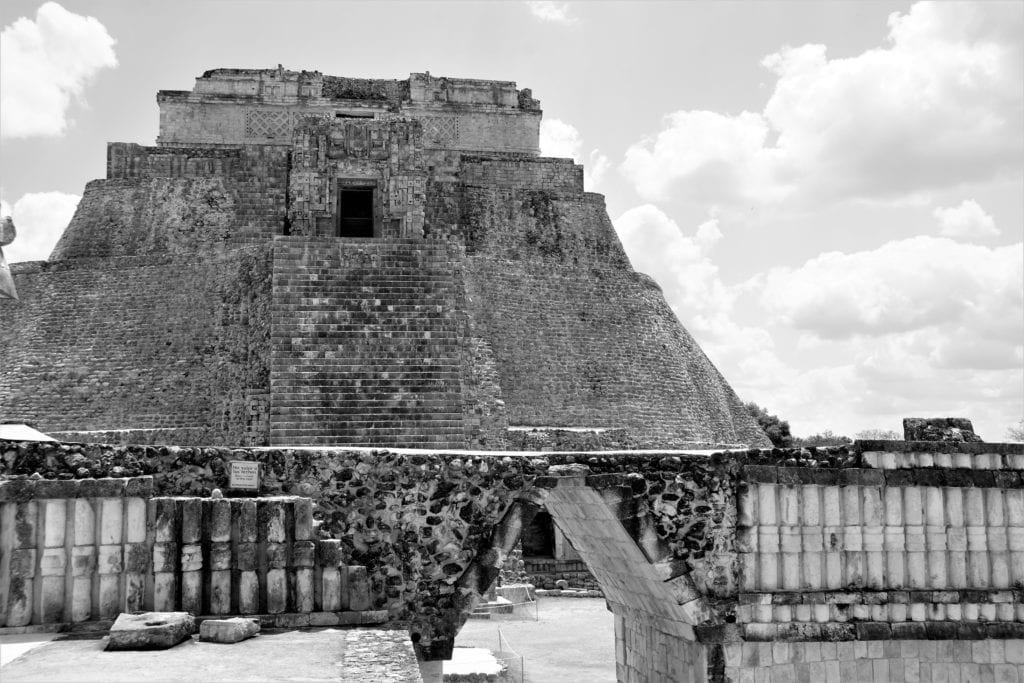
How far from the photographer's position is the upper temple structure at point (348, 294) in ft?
56.9

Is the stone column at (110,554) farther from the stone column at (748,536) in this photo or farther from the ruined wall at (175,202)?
the ruined wall at (175,202)

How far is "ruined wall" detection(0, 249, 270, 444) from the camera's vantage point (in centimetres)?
1822

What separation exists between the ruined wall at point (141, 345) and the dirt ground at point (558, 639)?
189 inches

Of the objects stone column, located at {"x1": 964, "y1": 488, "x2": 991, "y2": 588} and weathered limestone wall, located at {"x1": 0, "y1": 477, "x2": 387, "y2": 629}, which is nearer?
weathered limestone wall, located at {"x1": 0, "y1": 477, "x2": 387, "y2": 629}

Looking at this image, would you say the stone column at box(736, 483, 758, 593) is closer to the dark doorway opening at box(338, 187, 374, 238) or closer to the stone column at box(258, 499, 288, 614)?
the stone column at box(258, 499, 288, 614)

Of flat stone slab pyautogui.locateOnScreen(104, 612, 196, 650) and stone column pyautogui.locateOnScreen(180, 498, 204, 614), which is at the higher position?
stone column pyautogui.locateOnScreen(180, 498, 204, 614)

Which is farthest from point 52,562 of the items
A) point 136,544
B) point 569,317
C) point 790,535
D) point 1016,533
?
point 569,317

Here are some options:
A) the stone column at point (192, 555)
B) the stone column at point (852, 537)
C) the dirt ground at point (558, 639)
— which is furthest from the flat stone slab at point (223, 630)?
the dirt ground at point (558, 639)

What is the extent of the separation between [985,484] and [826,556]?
1.24m

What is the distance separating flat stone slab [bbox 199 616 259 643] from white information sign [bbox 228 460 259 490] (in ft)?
3.69

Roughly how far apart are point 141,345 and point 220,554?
14.5 m

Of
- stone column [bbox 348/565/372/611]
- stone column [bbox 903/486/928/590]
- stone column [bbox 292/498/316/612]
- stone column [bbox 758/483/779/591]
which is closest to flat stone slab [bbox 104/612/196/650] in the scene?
stone column [bbox 292/498/316/612]

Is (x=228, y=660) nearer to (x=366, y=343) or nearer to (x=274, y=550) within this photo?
(x=274, y=550)

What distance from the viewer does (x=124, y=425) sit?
1867 cm
